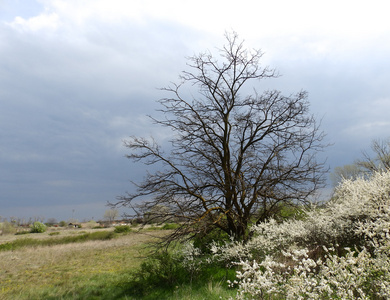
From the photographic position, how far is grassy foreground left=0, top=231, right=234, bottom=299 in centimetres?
1024

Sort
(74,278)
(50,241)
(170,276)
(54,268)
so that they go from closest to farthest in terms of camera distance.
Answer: (170,276)
(74,278)
(54,268)
(50,241)

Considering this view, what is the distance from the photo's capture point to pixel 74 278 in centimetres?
1488

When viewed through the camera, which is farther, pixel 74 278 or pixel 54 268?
pixel 54 268

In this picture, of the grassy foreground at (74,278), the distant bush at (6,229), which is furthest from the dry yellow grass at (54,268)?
the distant bush at (6,229)

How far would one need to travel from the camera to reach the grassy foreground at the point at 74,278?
10242 mm

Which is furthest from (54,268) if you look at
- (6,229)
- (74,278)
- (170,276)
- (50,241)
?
(6,229)

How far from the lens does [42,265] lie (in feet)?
64.5

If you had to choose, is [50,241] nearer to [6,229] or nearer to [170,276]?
[6,229]

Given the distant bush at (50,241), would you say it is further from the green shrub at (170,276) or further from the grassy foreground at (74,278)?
the green shrub at (170,276)

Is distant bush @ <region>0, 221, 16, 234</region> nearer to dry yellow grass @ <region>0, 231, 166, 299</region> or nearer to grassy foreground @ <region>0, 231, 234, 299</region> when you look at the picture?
dry yellow grass @ <region>0, 231, 166, 299</region>

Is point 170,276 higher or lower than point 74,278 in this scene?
higher

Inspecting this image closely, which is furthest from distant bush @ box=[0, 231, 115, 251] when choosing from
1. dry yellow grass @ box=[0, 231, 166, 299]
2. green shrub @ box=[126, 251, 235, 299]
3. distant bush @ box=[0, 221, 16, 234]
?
distant bush @ box=[0, 221, 16, 234]

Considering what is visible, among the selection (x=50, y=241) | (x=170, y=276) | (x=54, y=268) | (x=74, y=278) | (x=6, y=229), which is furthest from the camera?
(x=6, y=229)

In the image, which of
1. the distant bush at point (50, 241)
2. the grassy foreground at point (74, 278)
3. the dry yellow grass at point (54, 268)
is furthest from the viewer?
the distant bush at point (50, 241)
